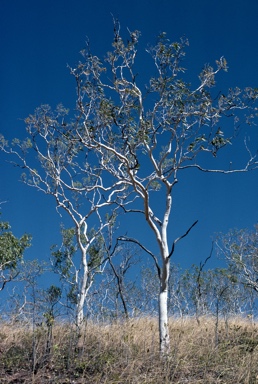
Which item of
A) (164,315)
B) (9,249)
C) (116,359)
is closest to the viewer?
(116,359)

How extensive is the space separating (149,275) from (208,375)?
2204 cm

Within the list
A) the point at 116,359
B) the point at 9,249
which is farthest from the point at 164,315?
the point at 9,249

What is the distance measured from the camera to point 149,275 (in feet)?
97.2

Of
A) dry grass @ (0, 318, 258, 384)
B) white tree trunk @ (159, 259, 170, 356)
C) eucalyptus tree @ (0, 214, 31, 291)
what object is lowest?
dry grass @ (0, 318, 258, 384)

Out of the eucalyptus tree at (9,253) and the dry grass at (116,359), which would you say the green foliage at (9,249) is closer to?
the eucalyptus tree at (9,253)

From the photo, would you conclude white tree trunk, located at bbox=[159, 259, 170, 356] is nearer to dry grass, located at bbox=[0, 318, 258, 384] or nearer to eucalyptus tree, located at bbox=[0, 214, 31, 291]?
dry grass, located at bbox=[0, 318, 258, 384]

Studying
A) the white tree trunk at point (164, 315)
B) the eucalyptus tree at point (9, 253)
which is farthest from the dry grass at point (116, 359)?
the eucalyptus tree at point (9, 253)

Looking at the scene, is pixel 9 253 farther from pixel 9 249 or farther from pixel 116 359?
pixel 116 359

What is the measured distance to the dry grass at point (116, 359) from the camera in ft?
24.0

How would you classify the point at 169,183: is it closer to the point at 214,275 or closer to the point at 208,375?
the point at 208,375

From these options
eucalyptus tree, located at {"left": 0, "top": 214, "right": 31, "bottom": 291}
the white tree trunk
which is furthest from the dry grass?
eucalyptus tree, located at {"left": 0, "top": 214, "right": 31, "bottom": 291}

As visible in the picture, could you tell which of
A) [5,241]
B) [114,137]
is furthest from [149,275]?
[114,137]

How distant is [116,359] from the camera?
7879 mm

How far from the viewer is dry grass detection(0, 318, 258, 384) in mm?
7312
